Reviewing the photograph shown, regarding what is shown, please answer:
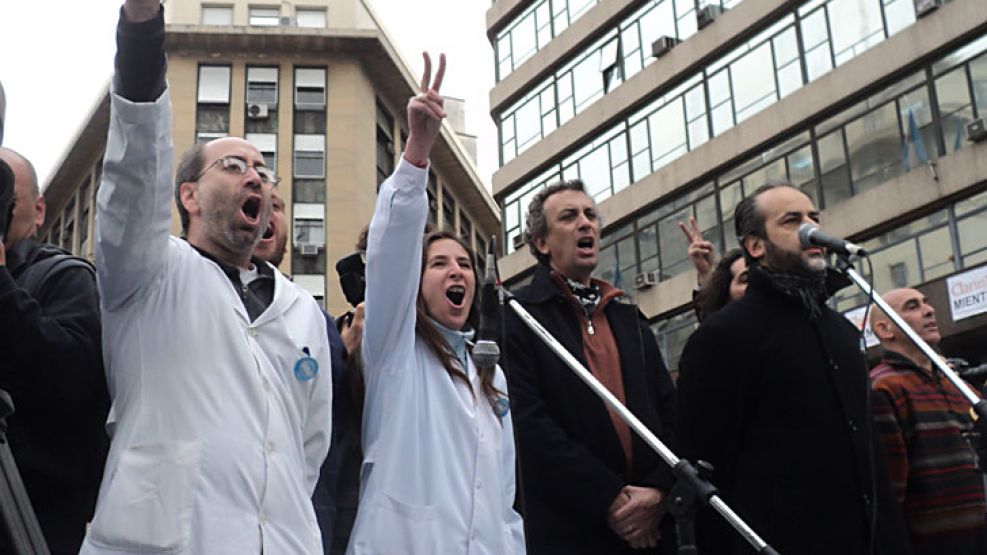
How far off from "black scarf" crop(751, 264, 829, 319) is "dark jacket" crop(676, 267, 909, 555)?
3cm

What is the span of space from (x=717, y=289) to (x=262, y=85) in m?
35.6

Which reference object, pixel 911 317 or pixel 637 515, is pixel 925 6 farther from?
Answer: pixel 637 515

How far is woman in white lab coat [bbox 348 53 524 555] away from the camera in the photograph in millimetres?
3549

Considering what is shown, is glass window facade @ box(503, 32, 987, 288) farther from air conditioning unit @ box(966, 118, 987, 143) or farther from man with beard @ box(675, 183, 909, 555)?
man with beard @ box(675, 183, 909, 555)

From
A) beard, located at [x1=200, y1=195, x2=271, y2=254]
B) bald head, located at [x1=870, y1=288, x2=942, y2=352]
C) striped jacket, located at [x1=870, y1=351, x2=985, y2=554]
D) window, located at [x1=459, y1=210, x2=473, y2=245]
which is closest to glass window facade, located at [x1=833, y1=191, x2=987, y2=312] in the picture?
bald head, located at [x1=870, y1=288, x2=942, y2=352]

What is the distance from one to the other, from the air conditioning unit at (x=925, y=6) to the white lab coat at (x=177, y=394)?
18667 millimetres

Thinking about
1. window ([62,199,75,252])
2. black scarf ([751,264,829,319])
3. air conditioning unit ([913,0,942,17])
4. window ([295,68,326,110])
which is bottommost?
black scarf ([751,264,829,319])

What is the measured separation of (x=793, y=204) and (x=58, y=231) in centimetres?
4597

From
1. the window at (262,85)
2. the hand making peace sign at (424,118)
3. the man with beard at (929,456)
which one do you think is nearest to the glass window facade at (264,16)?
the window at (262,85)

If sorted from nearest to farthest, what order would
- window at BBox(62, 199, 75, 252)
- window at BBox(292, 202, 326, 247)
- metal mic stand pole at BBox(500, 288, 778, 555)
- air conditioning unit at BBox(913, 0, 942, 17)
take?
metal mic stand pole at BBox(500, 288, 778, 555) → air conditioning unit at BBox(913, 0, 942, 17) → window at BBox(292, 202, 326, 247) → window at BBox(62, 199, 75, 252)

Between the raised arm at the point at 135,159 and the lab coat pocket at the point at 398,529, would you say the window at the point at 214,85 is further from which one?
the raised arm at the point at 135,159

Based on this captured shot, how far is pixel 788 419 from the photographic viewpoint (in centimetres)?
441

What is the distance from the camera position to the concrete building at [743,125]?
62.1ft

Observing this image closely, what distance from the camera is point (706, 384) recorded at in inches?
178
